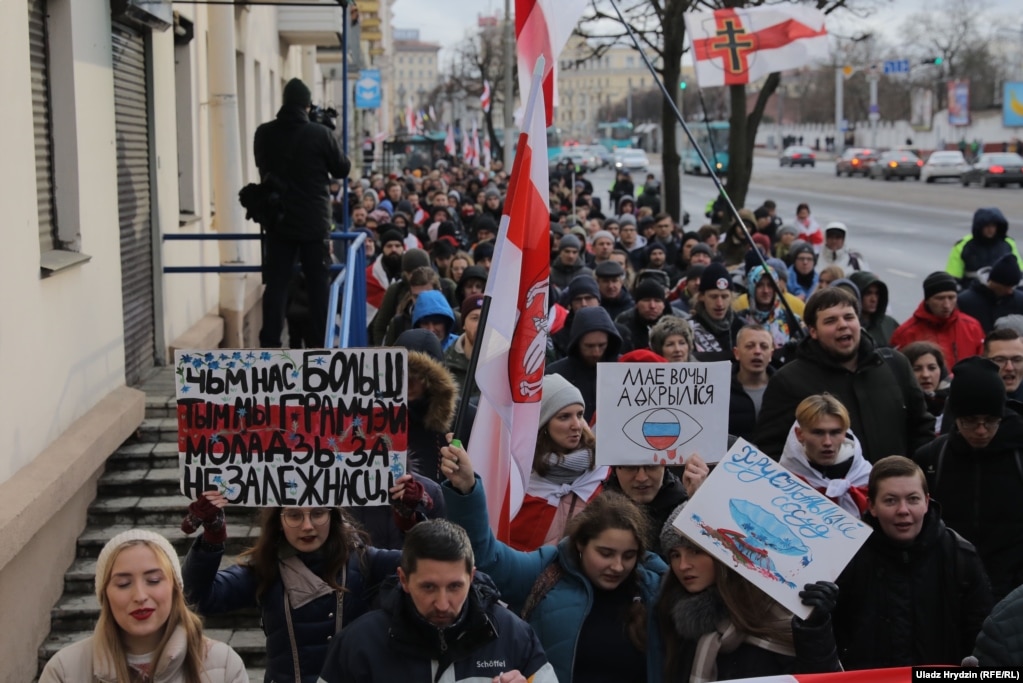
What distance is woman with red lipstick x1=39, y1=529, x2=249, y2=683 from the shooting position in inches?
152

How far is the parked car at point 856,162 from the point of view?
214 ft

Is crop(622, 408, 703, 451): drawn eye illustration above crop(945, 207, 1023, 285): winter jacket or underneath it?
underneath

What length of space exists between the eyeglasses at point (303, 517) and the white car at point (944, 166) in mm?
55680

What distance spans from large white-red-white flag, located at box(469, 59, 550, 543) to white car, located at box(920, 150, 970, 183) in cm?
5448

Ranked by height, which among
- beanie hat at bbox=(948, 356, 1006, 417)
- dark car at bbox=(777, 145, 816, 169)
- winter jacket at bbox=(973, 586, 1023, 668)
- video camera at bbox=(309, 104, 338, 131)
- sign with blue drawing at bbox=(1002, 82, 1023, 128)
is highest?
sign with blue drawing at bbox=(1002, 82, 1023, 128)

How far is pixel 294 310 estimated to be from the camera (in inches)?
468

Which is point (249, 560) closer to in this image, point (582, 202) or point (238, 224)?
point (238, 224)

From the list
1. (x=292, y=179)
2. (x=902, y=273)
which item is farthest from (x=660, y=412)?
(x=902, y=273)

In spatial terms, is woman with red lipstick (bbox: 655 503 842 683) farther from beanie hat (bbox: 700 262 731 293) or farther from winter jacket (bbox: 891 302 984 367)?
winter jacket (bbox: 891 302 984 367)

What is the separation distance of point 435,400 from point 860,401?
74.6 inches

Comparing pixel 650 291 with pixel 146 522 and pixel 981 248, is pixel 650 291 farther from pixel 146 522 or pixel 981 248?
pixel 981 248

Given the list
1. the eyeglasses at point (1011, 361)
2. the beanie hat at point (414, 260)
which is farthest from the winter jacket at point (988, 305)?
the beanie hat at point (414, 260)

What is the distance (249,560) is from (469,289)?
18.2 feet

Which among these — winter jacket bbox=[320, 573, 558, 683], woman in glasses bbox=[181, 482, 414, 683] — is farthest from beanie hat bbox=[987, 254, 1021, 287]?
winter jacket bbox=[320, 573, 558, 683]
